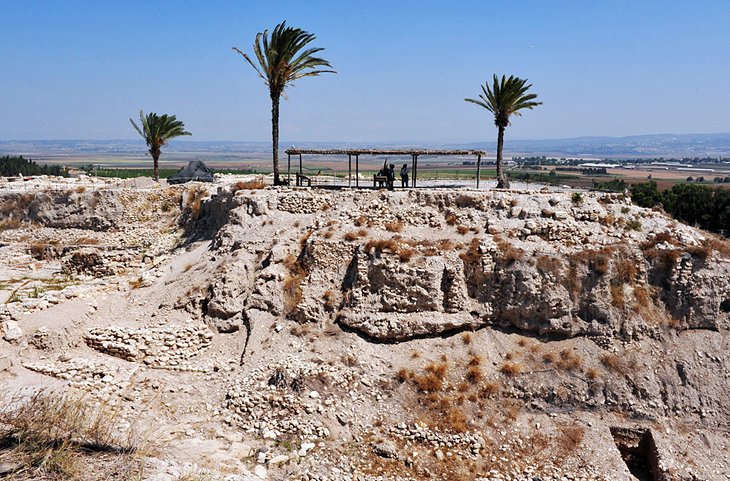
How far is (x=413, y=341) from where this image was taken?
59.6 feet

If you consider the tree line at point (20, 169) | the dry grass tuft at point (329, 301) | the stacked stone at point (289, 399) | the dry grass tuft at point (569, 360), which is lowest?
the stacked stone at point (289, 399)

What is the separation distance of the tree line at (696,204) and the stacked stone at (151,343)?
1164 inches

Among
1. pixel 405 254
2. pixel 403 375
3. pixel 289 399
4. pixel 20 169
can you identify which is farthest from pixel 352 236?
pixel 20 169

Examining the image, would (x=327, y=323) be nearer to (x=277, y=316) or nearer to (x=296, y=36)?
(x=277, y=316)

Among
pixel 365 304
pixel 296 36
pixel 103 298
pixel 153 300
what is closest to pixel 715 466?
pixel 365 304

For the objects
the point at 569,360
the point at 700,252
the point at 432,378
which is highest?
the point at 700,252

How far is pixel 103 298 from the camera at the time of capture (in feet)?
66.1

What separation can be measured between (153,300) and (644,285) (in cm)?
1886

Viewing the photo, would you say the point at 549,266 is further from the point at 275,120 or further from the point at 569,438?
the point at 275,120

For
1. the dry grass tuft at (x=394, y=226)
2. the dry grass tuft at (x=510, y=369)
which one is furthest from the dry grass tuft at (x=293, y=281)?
the dry grass tuft at (x=510, y=369)

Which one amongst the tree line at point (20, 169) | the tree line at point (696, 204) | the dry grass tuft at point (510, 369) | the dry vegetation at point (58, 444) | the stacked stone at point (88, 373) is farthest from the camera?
the tree line at point (20, 169)

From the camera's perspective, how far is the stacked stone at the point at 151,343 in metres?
17.2

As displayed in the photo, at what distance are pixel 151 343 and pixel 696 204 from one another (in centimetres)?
3501

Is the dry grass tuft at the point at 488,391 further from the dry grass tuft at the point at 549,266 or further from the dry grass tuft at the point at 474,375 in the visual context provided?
the dry grass tuft at the point at 549,266
